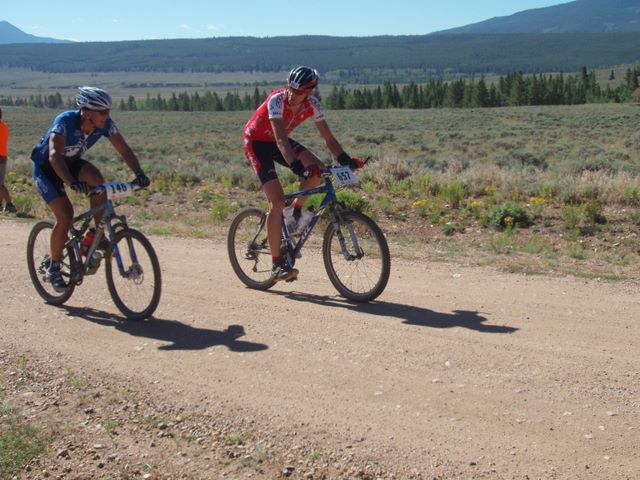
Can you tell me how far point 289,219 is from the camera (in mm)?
7355

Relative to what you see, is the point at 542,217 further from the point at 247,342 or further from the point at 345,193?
the point at 247,342

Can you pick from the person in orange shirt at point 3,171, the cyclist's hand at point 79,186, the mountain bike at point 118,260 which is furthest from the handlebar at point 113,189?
the person in orange shirt at point 3,171

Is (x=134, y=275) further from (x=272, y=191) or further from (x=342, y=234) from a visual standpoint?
(x=342, y=234)

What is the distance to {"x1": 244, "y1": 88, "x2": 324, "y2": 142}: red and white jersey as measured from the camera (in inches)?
268

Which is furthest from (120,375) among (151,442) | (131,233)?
(131,233)

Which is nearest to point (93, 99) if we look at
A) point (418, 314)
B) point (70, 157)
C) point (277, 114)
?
point (70, 157)

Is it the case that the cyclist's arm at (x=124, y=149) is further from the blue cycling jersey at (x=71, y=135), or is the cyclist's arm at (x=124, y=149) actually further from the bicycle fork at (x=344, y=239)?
the bicycle fork at (x=344, y=239)

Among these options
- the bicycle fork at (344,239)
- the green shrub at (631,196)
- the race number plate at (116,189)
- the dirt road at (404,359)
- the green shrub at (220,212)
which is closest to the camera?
the dirt road at (404,359)

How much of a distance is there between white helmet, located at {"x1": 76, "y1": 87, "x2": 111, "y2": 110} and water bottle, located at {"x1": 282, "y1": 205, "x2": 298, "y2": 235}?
1895mm

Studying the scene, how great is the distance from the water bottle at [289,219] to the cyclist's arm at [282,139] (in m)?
0.73

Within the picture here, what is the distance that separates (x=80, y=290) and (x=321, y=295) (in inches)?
95.3

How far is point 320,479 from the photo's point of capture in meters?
4.11

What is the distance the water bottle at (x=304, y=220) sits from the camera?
7.30m

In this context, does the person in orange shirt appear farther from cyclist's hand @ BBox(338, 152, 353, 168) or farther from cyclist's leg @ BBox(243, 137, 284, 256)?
cyclist's hand @ BBox(338, 152, 353, 168)
